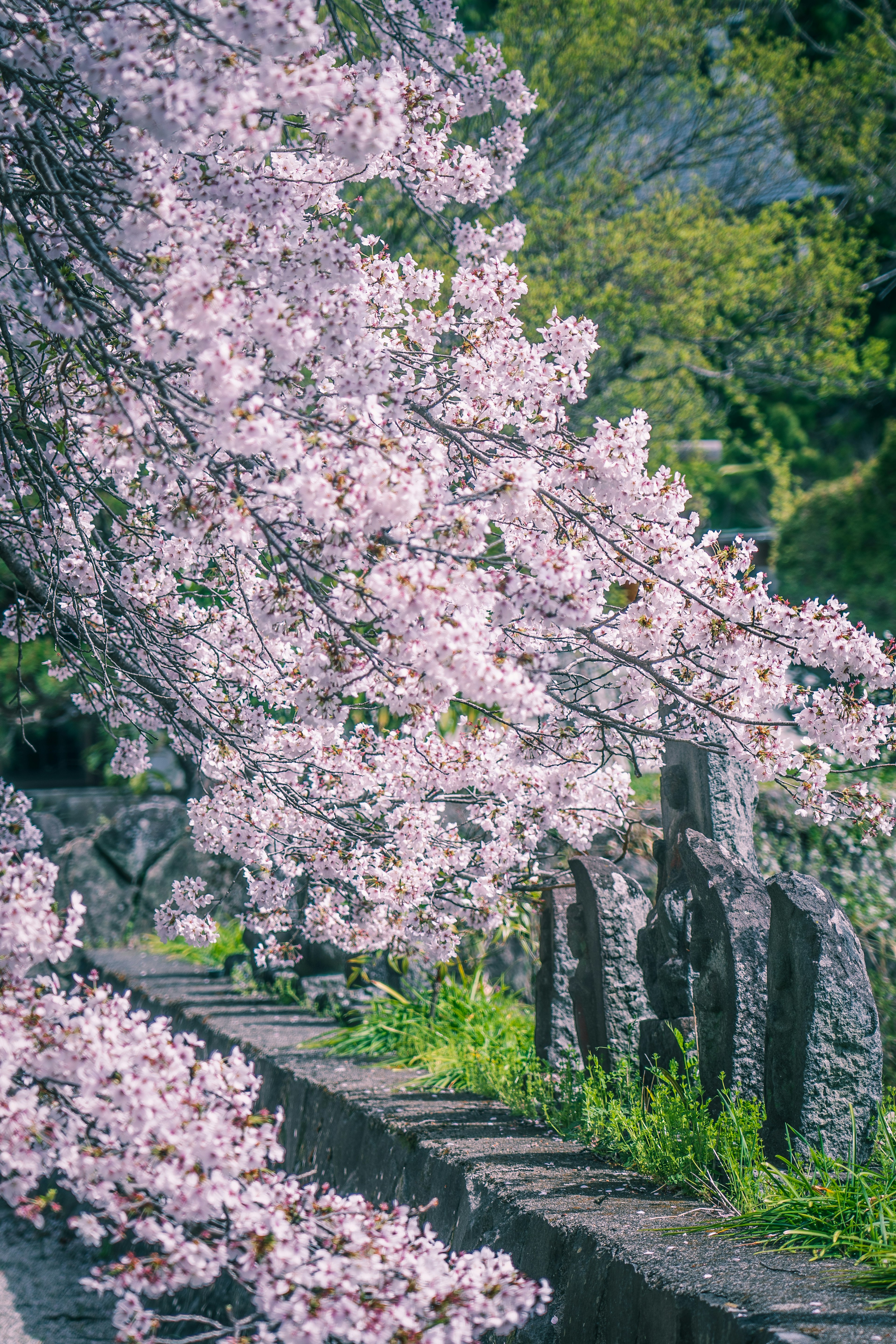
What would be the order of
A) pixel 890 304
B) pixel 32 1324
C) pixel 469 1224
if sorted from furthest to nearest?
pixel 890 304 < pixel 32 1324 < pixel 469 1224

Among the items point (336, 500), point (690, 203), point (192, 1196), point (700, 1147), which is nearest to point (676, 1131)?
point (700, 1147)

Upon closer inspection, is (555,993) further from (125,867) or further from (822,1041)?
(125,867)

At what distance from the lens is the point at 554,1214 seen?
→ 323 centimetres

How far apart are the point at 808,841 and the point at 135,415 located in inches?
206

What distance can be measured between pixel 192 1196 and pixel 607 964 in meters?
2.56

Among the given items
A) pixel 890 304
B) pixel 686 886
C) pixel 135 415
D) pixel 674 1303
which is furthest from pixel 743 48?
pixel 674 1303

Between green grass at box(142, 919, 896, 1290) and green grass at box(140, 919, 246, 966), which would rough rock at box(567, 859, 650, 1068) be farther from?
green grass at box(140, 919, 246, 966)

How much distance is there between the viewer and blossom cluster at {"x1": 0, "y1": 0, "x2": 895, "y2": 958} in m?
2.44

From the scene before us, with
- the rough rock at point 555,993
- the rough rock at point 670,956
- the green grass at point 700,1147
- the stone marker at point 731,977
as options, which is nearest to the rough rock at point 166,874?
the green grass at point 700,1147

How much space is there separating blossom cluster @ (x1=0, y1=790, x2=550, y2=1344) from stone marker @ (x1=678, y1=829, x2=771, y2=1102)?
1.48 m

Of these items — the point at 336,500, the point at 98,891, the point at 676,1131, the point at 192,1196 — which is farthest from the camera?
the point at 98,891

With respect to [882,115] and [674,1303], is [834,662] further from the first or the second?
[882,115]

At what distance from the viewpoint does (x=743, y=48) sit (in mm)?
11258

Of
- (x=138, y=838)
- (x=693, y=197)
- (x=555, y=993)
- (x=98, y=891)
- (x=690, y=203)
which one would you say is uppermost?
(x=693, y=197)
